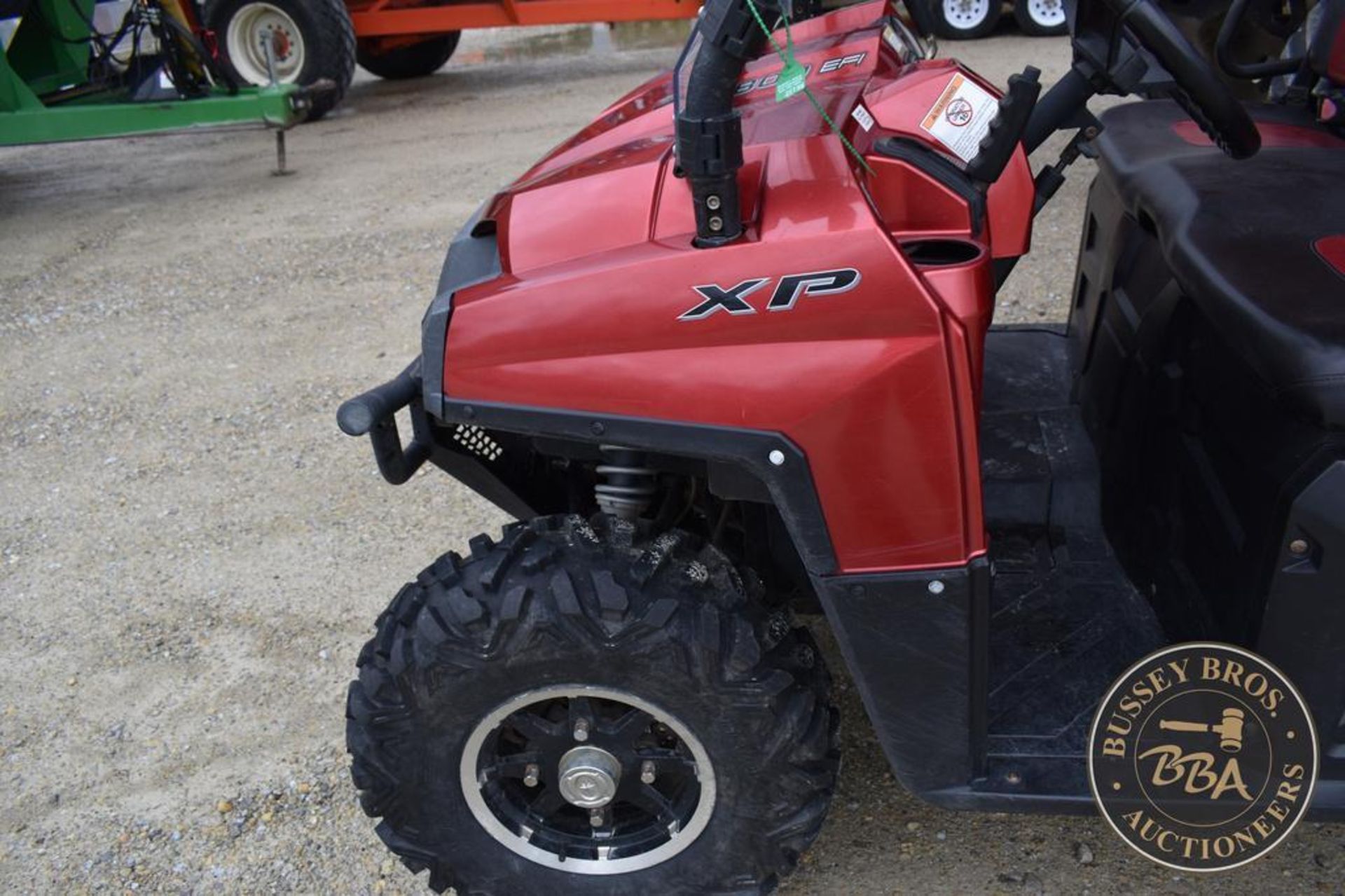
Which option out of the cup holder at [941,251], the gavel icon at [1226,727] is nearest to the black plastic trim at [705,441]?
the cup holder at [941,251]

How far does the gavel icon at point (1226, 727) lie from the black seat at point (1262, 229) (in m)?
0.43

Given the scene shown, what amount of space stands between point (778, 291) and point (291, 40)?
7707mm

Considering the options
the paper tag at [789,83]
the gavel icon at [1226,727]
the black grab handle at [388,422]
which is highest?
the paper tag at [789,83]

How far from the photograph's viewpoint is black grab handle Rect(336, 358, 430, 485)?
1620 millimetres

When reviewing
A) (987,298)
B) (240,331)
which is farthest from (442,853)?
(240,331)

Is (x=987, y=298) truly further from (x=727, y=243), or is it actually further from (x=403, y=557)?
(x=403, y=557)

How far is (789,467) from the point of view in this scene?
1.51 m

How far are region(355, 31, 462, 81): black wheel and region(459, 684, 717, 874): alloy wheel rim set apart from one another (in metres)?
9.35

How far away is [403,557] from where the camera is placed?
311 centimetres

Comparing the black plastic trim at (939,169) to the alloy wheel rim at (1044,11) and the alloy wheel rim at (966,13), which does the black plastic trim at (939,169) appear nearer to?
the alloy wheel rim at (966,13)

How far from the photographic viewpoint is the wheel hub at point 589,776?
70.4 inches

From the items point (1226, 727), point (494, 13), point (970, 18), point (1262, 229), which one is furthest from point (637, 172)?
point (970, 18)

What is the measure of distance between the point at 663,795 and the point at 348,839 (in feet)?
2.42

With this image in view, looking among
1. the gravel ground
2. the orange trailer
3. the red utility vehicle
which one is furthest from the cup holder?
the orange trailer
